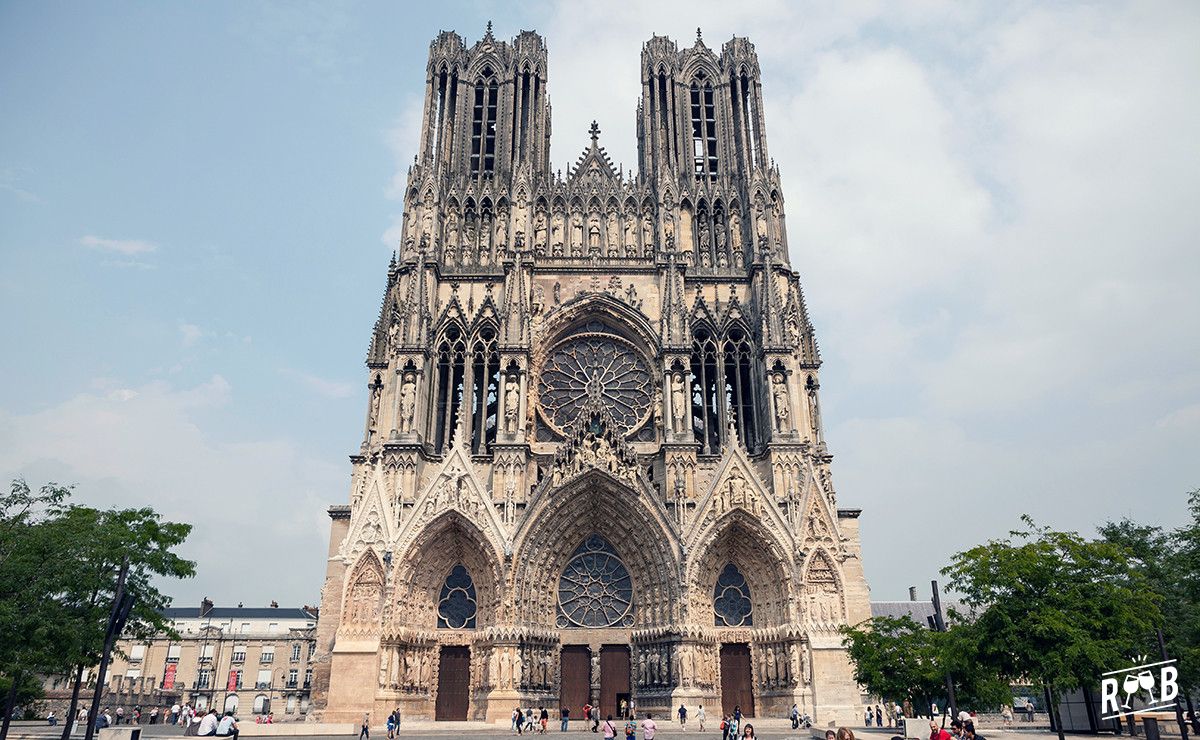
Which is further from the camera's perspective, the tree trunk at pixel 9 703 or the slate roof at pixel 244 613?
the slate roof at pixel 244 613

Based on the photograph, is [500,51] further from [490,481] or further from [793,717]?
[793,717]

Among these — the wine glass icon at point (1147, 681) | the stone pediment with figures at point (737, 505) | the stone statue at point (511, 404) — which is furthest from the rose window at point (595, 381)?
the wine glass icon at point (1147, 681)

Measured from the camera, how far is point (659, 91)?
129 ft

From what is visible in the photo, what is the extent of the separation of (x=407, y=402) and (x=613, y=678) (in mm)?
12534

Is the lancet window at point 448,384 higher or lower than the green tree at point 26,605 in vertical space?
higher

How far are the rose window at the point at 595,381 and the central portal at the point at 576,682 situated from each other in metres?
8.51

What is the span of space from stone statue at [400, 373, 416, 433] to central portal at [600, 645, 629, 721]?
1081cm

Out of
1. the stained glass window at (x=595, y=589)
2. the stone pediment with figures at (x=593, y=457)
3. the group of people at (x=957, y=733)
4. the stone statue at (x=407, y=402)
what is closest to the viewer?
the group of people at (x=957, y=733)

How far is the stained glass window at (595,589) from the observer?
30266 millimetres

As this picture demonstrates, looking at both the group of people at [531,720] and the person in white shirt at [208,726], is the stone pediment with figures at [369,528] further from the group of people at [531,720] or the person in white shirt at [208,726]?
the person in white shirt at [208,726]

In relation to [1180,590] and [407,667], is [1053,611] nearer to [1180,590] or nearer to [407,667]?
[1180,590]

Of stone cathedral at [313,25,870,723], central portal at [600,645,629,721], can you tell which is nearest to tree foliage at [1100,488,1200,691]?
stone cathedral at [313,25,870,723]

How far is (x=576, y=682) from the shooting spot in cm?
2938

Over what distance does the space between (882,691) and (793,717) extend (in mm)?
4028
